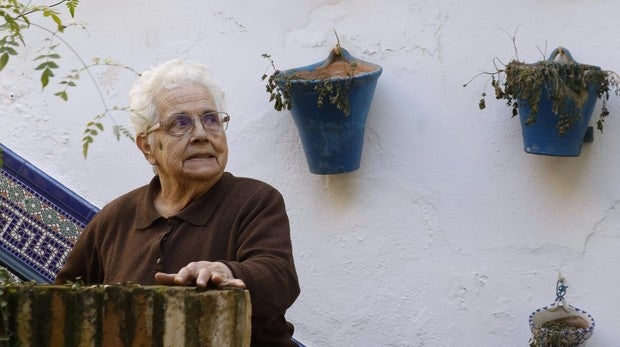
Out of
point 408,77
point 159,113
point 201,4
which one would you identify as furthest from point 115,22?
point 159,113

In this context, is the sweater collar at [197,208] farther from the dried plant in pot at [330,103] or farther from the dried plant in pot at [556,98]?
the dried plant in pot at [556,98]

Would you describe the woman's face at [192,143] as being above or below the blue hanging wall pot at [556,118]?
above

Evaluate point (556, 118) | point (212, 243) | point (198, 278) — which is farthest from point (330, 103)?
→ point (198, 278)

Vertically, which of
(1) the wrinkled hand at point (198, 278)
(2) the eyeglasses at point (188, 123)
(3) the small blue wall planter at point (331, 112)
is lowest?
(3) the small blue wall planter at point (331, 112)

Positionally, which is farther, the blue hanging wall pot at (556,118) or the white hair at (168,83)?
the blue hanging wall pot at (556,118)

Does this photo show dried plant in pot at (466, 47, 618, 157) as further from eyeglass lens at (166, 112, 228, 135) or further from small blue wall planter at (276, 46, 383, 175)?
eyeglass lens at (166, 112, 228, 135)

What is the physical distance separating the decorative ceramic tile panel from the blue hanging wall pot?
1.72m

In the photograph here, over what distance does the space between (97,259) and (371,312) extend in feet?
4.76

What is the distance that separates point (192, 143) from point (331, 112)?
1194 mm

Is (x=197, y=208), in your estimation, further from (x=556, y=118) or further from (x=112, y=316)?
(x=556, y=118)

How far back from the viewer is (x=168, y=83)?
11.8 feet

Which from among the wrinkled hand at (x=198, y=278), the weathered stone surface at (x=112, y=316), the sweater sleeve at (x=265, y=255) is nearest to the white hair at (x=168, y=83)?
the sweater sleeve at (x=265, y=255)

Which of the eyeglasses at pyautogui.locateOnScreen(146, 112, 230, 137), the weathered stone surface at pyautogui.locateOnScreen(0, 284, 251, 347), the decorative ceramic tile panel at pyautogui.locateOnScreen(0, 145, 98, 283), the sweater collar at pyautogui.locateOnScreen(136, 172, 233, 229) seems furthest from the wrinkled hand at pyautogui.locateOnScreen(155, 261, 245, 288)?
the decorative ceramic tile panel at pyautogui.locateOnScreen(0, 145, 98, 283)

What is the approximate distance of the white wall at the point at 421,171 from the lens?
4656mm
